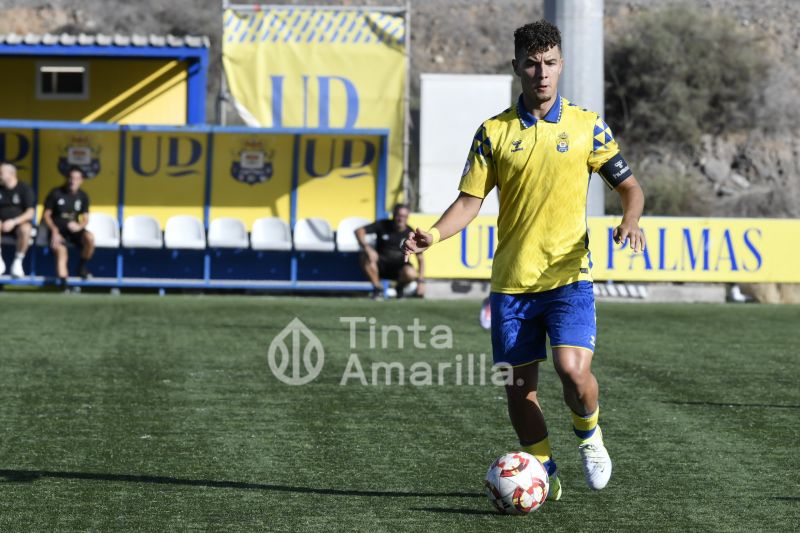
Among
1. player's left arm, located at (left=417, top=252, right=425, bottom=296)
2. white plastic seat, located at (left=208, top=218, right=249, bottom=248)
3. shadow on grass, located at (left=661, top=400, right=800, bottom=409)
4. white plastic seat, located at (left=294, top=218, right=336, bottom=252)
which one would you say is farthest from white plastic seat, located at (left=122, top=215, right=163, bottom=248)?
shadow on grass, located at (left=661, top=400, right=800, bottom=409)

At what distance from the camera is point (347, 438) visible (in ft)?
24.2

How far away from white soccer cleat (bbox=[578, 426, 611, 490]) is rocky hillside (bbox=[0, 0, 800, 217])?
3306cm

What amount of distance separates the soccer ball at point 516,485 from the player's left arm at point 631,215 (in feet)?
3.16

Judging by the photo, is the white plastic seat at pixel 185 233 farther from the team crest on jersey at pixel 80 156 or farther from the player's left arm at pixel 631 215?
the player's left arm at pixel 631 215

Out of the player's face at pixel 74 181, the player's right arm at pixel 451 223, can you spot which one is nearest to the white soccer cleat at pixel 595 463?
the player's right arm at pixel 451 223

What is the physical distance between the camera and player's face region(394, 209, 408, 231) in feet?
63.2

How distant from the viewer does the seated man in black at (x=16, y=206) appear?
1967cm

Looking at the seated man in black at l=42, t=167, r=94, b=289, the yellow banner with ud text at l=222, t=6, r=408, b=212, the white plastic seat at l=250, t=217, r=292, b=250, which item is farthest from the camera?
the yellow banner with ud text at l=222, t=6, r=408, b=212

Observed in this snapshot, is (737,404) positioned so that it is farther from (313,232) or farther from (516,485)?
(313,232)

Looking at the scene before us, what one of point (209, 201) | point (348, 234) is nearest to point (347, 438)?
point (348, 234)

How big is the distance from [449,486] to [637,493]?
800mm

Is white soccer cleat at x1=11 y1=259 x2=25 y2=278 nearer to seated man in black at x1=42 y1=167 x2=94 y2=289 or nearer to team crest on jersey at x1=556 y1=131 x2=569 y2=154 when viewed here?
seated man in black at x1=42 y1=167 x2=94 y2=289

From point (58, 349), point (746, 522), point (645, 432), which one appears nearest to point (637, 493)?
point (746, 522)

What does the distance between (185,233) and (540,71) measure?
16.1 m
